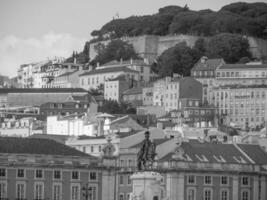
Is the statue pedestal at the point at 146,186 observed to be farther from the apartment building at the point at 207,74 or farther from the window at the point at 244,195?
the apartment building at the point at 207,74

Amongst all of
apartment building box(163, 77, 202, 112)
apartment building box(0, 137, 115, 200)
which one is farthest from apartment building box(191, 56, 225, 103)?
apartment building box(0, 137, 115, 200)

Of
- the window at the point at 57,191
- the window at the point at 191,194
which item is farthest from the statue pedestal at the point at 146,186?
the window at the point at 191,194

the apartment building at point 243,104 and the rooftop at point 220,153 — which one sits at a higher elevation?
the apartment building at point 243,104

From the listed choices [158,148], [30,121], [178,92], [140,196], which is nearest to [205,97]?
[178,92]

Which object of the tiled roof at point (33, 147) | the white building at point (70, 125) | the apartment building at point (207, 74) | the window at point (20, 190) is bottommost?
the window at point (20, 190)

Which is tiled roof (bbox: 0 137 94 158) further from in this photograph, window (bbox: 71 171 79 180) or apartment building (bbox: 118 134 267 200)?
apartment building (bbox: 118 134 267 200)

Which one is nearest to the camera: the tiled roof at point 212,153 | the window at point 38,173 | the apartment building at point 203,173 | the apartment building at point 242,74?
the window at point 38,173

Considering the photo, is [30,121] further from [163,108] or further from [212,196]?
[212,196]
